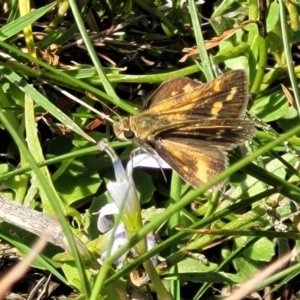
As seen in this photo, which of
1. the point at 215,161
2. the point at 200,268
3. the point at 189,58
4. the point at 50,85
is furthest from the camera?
the point at 189,58

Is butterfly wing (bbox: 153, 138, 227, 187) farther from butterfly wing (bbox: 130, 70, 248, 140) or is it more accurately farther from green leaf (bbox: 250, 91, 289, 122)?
green leaf (bbox: 250, 91, 289, 122)

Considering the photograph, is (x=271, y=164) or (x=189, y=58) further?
(x=189, y=58)

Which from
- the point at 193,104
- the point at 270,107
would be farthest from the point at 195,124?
the point at 270,107

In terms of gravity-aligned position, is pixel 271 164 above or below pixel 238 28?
below

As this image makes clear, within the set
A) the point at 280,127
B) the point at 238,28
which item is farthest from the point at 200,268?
the point at 238,28

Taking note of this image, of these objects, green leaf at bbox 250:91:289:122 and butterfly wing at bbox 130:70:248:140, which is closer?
butterfly wing at bbox 130:70:248:140

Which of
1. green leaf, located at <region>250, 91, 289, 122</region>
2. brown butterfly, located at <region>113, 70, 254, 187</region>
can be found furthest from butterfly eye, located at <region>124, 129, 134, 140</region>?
green leaf, located at <region>250, 91, 289, 122</region>

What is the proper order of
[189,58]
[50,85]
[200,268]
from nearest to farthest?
[200,268] → [50,85] → [189,58]

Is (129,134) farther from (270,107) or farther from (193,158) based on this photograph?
(270,107)

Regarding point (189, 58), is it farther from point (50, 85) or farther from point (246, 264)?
point (246, 264)
